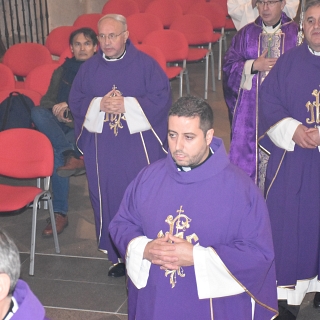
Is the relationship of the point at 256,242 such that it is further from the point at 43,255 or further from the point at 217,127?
the point at 217,127

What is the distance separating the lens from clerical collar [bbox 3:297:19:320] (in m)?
2.21

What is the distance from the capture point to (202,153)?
10.9ft

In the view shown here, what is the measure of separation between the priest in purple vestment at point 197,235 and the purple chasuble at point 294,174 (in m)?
1.25

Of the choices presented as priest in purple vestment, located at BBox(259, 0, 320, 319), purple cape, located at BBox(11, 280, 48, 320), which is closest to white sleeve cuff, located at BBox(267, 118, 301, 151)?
priest in purple vestment, located at BBox(259, 0, 320, 319)

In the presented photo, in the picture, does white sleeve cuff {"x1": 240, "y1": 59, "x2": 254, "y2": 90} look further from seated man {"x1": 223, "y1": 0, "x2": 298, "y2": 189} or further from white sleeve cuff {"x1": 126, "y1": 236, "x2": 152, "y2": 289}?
white sleeve cuff {"x1": 126, "y1": 236, "x2": 152, "y2": 289}

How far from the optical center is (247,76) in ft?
18.7

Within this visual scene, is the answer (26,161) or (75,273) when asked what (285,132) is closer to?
(75,273)

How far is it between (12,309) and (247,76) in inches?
151

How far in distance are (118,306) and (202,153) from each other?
80.4 inches

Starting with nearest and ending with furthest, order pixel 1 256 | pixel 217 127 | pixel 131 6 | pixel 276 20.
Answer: pixel 1 256
pixel 276 20
pixel 217 127
pixel 131 6

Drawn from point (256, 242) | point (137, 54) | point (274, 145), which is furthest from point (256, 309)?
point (137, 54)

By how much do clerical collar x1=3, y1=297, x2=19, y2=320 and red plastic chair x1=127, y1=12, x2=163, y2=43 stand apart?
778 cm

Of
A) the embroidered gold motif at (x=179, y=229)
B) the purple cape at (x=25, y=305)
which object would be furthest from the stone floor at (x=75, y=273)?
the purple cape at (x=25, y=305)

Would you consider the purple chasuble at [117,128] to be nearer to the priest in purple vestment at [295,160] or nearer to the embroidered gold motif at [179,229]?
the priest in purple vestment at [295,160]
